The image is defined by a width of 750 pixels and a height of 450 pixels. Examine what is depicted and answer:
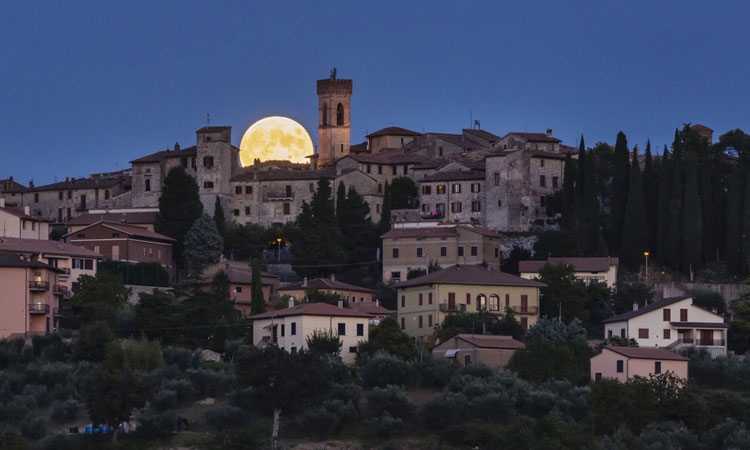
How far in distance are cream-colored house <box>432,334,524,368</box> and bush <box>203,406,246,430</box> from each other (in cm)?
1262

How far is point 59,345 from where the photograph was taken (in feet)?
255

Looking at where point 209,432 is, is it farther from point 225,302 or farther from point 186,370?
point 225,302

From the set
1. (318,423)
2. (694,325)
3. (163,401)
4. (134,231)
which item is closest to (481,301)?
(694,325)

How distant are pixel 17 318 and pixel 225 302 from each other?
395 inches

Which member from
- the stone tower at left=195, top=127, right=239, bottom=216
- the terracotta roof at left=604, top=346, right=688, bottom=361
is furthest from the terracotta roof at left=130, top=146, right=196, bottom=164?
the terracotta roof at left=604, top=346, right=688, bottom=361

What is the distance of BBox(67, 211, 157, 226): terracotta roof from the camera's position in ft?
342

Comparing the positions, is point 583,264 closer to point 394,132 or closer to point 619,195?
point 619,195

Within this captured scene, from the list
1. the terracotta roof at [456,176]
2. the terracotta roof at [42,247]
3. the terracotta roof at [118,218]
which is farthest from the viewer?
the terracotta roof at [456,176]

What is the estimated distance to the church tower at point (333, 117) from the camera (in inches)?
5064

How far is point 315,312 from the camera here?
77438 millimetres

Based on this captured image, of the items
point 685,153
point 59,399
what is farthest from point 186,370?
point 685,153

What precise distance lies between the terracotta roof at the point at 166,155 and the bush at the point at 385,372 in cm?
4757

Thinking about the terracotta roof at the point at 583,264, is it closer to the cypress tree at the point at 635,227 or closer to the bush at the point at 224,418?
the cypress tree at the point at 635,227

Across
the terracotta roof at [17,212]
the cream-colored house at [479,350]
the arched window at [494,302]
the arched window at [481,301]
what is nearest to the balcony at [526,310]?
the arched window at [494,302]
